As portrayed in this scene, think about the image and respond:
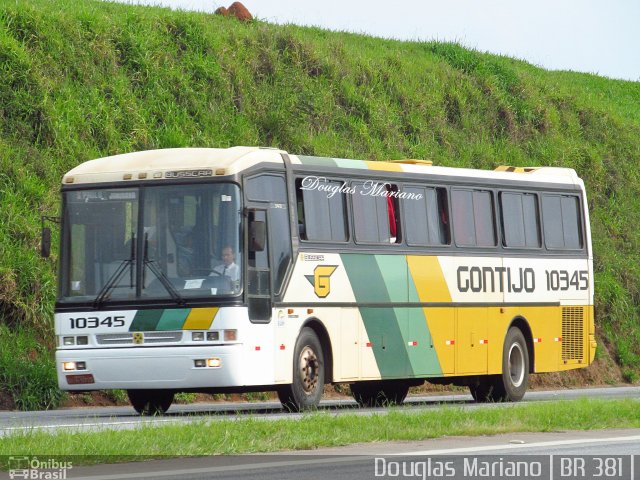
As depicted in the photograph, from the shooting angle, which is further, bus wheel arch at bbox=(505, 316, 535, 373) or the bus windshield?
bus wheel arch at bbox=(505, 316, 535, 373)

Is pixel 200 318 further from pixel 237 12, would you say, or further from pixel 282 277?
pixel 237 12

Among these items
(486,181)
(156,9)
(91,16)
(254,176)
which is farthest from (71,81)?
(254,176)

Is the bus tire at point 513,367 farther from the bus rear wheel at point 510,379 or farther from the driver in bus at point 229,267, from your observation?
the driver in bus at point 229,267

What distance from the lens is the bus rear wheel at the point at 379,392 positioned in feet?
79.5

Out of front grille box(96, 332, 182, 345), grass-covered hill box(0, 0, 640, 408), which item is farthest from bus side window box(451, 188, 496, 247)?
grass-covered hill box(0, 0, 640, 408)

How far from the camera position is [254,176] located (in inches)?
790

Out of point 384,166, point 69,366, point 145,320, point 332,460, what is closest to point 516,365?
point 384,166

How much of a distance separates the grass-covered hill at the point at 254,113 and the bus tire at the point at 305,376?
14.9 ft

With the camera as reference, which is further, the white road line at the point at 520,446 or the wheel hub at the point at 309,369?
the wheel hub at the point at 309,369

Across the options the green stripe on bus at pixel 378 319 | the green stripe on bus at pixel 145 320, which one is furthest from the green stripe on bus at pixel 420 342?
the green stripe on bus at pixel 145 320

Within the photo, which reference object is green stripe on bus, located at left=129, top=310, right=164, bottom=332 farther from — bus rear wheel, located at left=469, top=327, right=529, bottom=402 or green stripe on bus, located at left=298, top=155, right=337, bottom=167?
bus rear wheel, located at left=469, top=327, right=529, bottom=402

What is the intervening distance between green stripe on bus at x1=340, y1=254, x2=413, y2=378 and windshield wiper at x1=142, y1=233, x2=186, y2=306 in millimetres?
2966

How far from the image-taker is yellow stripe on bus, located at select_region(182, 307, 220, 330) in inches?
758

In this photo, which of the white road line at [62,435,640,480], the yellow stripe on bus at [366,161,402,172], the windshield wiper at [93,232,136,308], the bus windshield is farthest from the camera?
the yellow stripe on bus at [366,161,402,172]
